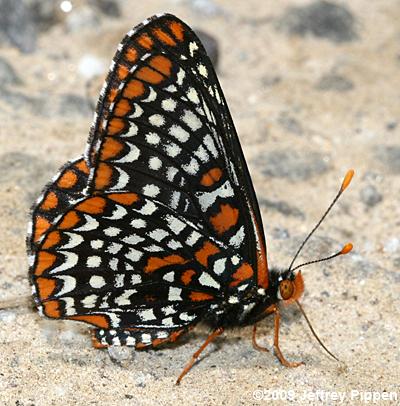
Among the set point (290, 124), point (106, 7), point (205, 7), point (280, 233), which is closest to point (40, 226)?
point (280, 233)

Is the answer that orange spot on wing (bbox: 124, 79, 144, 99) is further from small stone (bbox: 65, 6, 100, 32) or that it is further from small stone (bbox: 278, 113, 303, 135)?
small stone (bbox: 65, 6, 100, 32)

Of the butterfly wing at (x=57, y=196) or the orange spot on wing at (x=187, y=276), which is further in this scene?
the orange spot on wing at (x=187, y=276)

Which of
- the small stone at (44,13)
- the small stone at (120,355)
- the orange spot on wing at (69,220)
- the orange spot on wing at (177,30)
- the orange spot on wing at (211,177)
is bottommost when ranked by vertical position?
the small stone at (120,355)

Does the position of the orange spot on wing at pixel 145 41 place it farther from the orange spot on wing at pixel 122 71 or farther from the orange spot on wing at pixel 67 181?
the orange spot on wing at pixel 67 181

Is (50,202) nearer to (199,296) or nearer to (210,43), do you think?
(199,296)

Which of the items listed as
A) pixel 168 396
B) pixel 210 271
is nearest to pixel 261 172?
pixel 210 271

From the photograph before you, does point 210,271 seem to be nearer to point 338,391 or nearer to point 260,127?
point 338,391

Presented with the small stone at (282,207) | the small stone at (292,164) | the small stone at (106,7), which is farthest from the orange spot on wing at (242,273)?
the small stone at (106,7)
